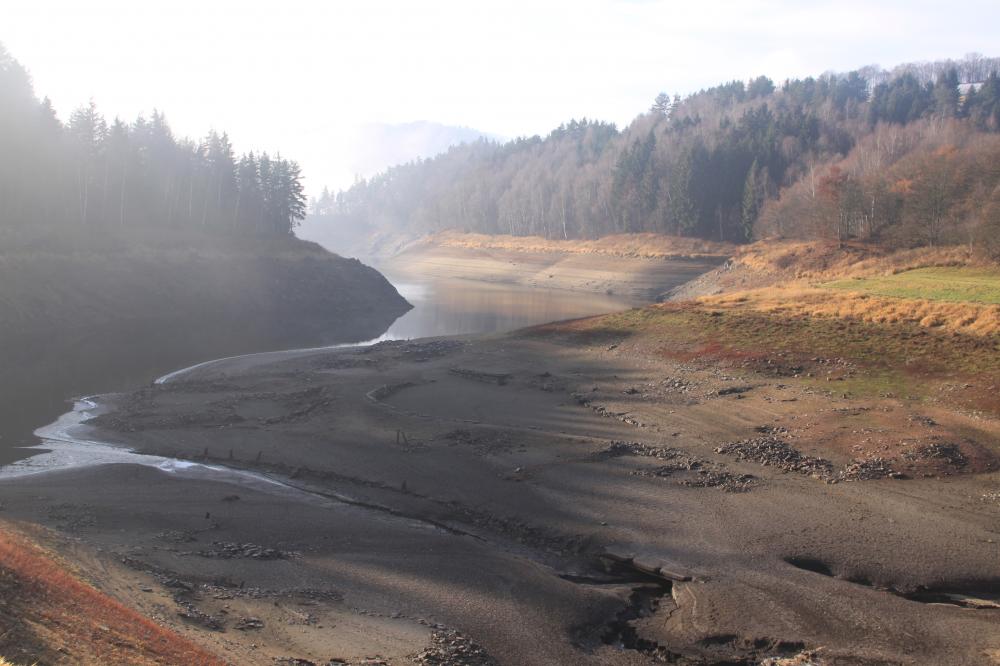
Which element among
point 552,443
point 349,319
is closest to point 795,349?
point 552,443

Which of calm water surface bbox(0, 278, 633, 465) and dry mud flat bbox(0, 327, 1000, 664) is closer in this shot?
dry mud flat bbox(0, 327, 1000, 664)

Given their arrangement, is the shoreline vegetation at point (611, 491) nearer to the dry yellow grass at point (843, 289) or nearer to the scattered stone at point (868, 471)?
the scattered stone at point (868, 471)

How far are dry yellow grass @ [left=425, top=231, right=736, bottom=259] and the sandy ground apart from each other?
1.81m

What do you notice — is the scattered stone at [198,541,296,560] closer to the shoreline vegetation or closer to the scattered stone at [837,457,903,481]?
the shoreline vegetation

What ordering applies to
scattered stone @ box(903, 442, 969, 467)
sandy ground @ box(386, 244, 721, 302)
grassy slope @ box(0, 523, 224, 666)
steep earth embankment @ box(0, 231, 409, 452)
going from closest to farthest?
grassy slope @ box(0, 523, 224, 666) < scattered stone @ box(903, 442, 969, 467) < steep earth embankment @ box(0, 231, 409, 452) < sandy ground @ box(386, 244, 721, 302)

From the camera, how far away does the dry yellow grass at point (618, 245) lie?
10831cm

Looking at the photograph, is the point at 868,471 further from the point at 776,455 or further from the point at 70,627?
the point at 70,627

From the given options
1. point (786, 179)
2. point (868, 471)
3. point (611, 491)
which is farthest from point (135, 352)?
point (786, 179)

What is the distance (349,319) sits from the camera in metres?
72.9

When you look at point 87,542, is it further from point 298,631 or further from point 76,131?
point 76,131

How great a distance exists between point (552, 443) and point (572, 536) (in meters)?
7.07

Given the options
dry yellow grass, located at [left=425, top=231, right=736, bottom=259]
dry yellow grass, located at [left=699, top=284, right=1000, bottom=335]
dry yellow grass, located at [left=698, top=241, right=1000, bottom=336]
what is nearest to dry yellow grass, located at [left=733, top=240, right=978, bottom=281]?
dry yellow grass, located at [left=698, top=241, right=1000, bottom=336]

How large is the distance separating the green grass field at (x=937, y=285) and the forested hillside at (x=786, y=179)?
17.6 feet

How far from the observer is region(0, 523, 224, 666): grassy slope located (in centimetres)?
1002
